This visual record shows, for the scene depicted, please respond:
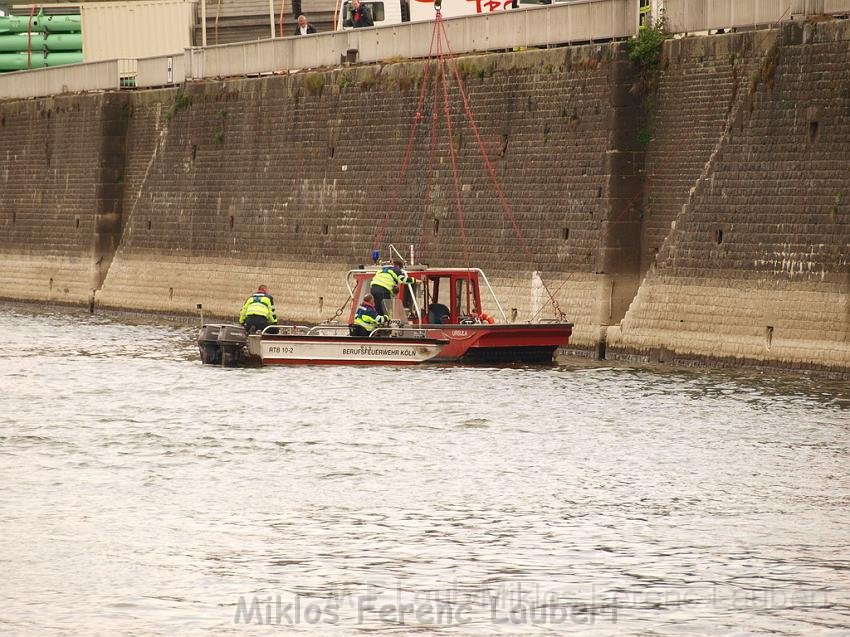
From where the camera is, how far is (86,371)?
99.0 ft

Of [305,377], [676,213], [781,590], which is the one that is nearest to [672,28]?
[676,213]

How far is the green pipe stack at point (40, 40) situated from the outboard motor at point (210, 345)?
29.1m

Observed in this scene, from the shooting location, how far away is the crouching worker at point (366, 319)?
Answer: 2920 centimetres

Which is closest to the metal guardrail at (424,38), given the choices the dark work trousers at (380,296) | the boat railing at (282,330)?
the dark work trousers at (380,296)

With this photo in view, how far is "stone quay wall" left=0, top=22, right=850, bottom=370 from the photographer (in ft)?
90.0

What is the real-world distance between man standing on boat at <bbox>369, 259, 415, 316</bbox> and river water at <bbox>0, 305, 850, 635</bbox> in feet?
4.67

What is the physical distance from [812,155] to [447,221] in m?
9.57

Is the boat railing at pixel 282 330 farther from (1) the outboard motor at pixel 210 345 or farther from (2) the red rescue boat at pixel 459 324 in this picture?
(2) the red rescue boat at pixel 459 324

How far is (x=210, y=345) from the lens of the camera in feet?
98.3

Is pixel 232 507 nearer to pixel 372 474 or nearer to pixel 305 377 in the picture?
pixel 372 474

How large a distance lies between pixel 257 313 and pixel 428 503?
12582mm

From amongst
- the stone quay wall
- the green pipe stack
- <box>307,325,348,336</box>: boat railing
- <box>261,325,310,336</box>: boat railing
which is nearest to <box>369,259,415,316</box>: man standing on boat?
<box>307,325,348,336</box>: boat railing

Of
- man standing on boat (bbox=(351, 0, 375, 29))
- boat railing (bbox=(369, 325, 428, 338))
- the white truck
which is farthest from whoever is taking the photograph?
man standing on boat (bbox=(351, 0, 375, 29))

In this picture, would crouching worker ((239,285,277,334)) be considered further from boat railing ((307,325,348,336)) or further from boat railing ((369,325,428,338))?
boat railing ((369,325,428,338))
